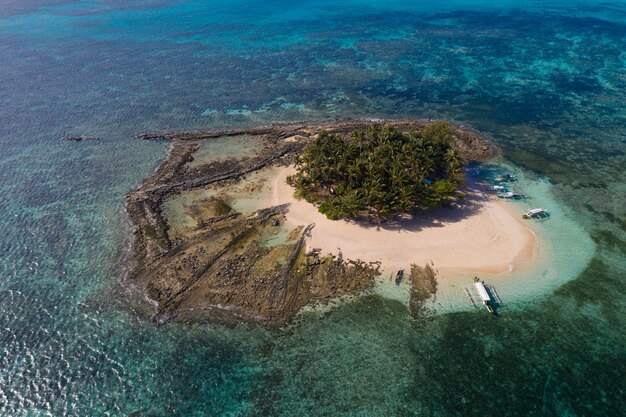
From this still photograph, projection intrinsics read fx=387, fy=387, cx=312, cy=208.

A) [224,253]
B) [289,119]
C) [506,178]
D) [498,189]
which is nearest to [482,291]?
[498,189]

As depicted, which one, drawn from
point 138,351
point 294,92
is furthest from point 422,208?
point 294,92

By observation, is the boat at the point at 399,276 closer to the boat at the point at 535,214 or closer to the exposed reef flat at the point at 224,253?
the exposed reef flat at the point at 224,253

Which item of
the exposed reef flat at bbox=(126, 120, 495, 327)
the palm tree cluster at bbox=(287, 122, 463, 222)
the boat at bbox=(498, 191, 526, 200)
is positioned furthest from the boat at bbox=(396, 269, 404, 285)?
the boat at bbox=(498, 191, 526, 200)

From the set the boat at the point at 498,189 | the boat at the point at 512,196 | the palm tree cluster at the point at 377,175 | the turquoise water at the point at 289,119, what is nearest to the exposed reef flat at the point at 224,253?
the turquoise water at the point at 289,119

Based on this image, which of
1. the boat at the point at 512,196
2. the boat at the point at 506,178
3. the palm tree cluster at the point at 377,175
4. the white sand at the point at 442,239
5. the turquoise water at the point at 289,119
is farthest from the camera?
the boat at the point at 506,178

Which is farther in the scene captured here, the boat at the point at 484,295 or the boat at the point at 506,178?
the boat at the point at 506,178

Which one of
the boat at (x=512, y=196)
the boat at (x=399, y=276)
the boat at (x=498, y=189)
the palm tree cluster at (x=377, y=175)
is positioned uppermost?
the palm tree cluster at (x=377, y=175)

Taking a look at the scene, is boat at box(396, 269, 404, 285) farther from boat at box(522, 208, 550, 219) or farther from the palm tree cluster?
boat at box(522, 208, 550, 219)

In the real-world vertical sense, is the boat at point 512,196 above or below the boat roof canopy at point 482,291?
above
